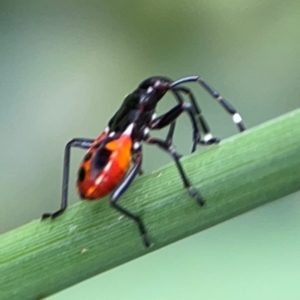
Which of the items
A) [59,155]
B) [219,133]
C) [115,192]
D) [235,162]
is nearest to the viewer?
[235,162]

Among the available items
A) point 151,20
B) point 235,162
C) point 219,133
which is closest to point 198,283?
point 219,133

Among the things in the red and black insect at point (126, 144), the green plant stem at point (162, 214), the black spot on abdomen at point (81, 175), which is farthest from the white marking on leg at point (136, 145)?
the green plant stem at point (162, 214)

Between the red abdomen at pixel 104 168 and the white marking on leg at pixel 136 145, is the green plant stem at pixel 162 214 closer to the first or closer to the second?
the red abdomen at pixel 104 168

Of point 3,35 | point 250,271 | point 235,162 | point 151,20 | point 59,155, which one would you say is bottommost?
point 250,271

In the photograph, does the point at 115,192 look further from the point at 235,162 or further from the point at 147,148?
the point at 147,148

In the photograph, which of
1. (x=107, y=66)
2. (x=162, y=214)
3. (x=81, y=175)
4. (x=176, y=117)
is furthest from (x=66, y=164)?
(x=107, y=66)

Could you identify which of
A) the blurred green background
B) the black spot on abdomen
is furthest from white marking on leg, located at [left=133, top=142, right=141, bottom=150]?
the blurred green background

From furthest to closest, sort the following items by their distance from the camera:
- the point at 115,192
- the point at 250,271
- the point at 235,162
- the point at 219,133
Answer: the point at 219,133
the point at 250,271
the point at 115,192
the point at 235,162
